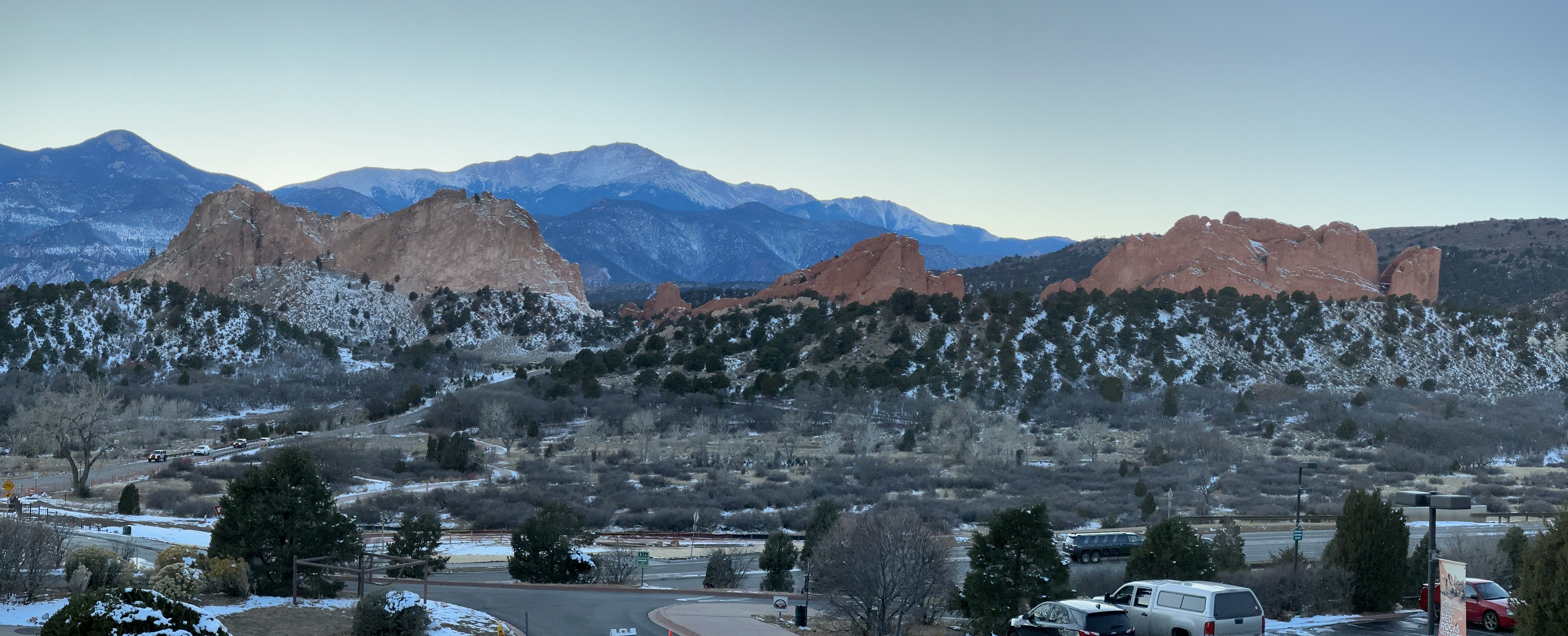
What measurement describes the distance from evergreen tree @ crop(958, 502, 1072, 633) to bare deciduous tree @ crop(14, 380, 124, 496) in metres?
33.7

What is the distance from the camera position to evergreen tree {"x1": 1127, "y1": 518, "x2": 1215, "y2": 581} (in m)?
19.8

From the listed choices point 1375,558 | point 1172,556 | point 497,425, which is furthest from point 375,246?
point 1375,558

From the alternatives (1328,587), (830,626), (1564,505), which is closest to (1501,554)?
(1328,587)

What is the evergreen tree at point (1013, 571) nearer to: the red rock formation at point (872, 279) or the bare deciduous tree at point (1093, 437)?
the bare deciduous tree at point (1093, 437)

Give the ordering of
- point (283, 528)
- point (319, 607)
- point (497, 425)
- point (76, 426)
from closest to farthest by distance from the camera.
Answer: point (319, 607) → point (283, 528) → point (76, 426) → point (497, 425)

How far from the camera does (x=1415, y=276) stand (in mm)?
89750

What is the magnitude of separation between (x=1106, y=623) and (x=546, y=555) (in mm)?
14628

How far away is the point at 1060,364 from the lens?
70.3 m

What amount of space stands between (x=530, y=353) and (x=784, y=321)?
31.2 meters

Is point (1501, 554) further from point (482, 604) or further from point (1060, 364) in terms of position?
point (1060, 364)

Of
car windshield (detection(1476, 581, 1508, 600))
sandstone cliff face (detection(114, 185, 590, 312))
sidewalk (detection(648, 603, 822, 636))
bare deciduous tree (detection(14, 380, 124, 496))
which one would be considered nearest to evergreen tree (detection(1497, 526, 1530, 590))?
car windshield (detection(1476, 581, 1508, 600))

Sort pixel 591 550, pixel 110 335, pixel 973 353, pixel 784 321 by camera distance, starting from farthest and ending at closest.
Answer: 1. pixel 784 321
2. pixel 110 335
3. pixel 973 353
4. pixel 591 550

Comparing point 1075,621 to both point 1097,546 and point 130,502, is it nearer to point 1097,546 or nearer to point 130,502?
point 1097,546

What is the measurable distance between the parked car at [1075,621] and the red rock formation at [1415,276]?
84.6 metres
